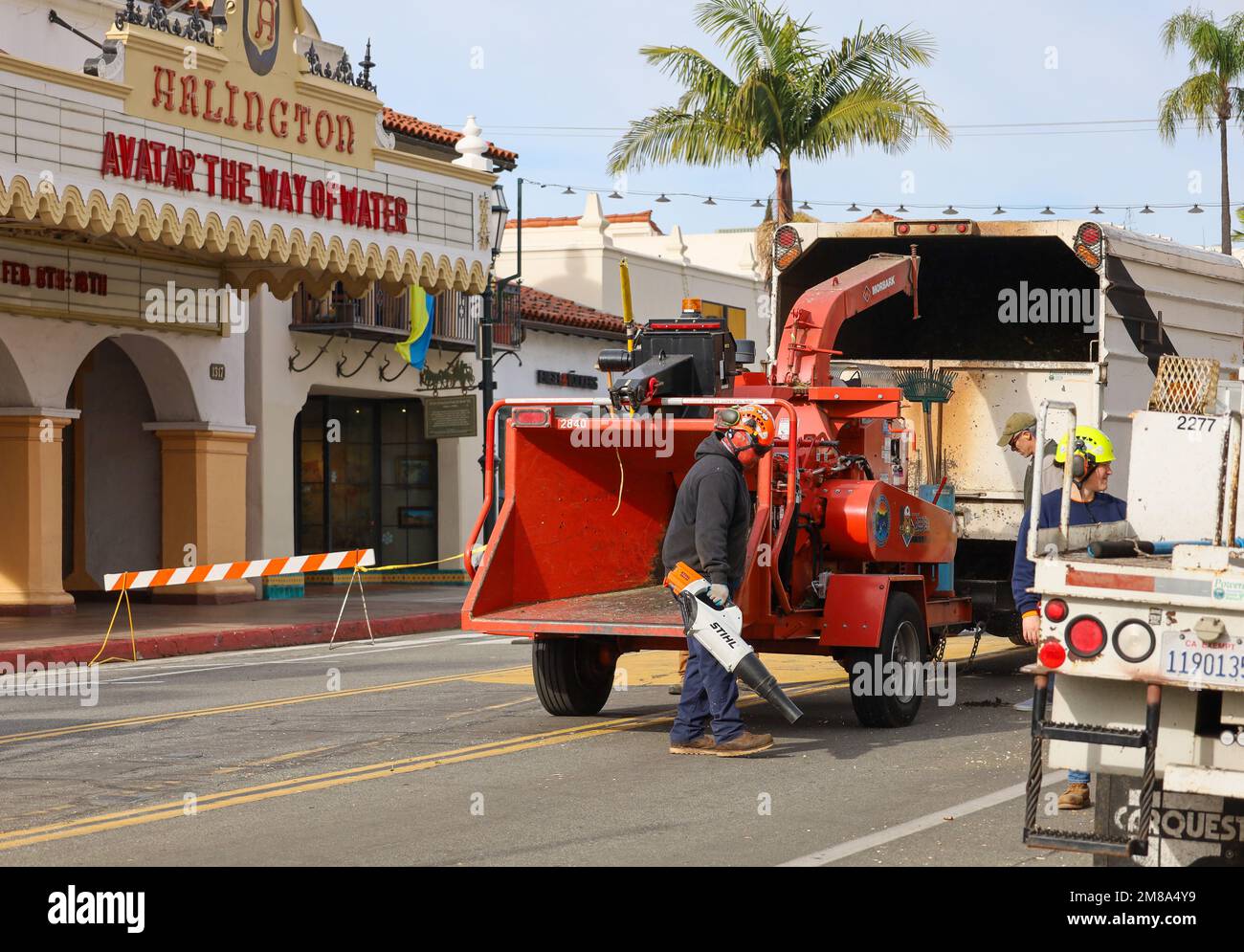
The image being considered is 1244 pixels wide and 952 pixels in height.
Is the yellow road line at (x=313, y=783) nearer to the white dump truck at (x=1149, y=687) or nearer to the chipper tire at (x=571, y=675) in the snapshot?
the chipper tire at (x=571, y=675)

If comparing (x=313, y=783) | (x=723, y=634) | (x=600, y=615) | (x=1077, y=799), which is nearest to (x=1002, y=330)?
(x=600, y=615)

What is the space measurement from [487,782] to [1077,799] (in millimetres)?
3084

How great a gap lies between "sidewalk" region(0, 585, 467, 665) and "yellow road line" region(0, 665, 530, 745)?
4.89 metres

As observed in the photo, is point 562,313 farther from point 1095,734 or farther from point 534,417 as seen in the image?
point 1095,734

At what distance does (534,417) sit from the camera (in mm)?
11547

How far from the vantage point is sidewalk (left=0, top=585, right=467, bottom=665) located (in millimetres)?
18625

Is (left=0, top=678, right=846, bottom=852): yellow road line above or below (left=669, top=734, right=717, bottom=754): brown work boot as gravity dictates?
below

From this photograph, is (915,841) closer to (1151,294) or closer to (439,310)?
(1151,294)

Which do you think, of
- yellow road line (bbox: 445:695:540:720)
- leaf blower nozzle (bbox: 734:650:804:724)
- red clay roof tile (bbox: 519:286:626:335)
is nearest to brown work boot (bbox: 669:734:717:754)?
leaf blower nozzle (bbox: 734:650:804:724)

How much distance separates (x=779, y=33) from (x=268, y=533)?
11289mm

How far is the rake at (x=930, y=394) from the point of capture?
14.7 metres

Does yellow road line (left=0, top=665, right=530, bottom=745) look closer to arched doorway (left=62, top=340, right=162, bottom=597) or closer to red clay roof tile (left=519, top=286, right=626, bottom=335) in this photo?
arched doorway (left=62, top=340, right=162, bottom=597)

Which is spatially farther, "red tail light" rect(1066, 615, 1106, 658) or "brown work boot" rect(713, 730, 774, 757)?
"brown work boot" rect(713, 730, 774, 757)
